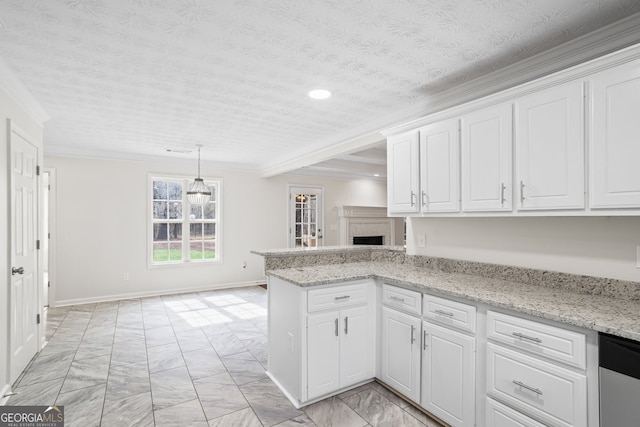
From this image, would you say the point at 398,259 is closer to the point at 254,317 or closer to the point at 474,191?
the point at 474,191

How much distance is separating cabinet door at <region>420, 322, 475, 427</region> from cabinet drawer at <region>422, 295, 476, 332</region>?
0.06 m

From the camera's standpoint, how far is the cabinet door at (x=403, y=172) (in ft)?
8.91

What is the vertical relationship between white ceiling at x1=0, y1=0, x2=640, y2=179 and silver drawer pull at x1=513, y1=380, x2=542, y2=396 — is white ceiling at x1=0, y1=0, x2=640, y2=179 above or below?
above

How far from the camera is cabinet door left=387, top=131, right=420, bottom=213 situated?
271 centimetres

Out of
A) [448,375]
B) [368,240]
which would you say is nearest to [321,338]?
[448,375]

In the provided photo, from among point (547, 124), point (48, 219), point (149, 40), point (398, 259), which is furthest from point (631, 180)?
point (48, 219)

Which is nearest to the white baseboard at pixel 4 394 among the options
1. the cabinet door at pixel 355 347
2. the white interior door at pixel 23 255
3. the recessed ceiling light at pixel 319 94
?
Result: the white interior door at pixel 23 255

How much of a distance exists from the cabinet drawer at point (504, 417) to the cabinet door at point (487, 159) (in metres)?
1.16

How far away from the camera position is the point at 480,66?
2301mm

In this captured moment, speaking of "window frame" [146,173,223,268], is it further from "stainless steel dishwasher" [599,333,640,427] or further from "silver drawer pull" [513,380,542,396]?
"stainless steel dishwasher" [599,333,640,427]

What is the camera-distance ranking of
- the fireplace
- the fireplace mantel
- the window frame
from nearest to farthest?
1. the window frame
2. the fireplace mantel
3. the fireplace

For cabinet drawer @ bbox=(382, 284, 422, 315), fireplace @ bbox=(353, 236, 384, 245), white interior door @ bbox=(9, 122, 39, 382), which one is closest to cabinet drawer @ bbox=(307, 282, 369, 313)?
cabinet drawer @ bbox=(382, 284, 422, 315)

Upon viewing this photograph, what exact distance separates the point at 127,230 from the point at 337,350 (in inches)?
180

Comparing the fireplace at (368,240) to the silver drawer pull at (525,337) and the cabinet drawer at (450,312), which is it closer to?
the cabinet drawer at (450,312)
